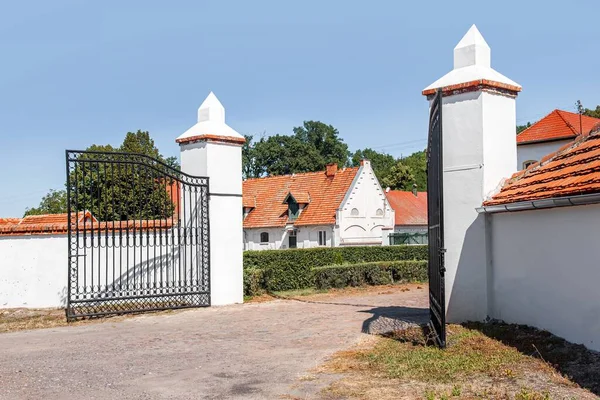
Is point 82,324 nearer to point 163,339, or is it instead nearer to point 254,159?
point 163,339

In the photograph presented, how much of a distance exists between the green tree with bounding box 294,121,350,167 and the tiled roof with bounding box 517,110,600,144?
4745cm

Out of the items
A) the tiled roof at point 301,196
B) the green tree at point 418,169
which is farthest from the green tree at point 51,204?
the green tree at point 418,169

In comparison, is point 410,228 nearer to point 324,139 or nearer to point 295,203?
point 295,203

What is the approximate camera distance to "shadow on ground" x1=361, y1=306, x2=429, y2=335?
10.7 metres

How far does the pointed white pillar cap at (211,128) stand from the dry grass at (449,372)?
8001 mm

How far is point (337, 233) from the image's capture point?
132 feet

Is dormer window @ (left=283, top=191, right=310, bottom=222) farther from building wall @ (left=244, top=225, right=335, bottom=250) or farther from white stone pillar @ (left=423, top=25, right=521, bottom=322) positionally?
white stone pillar @ (left=423, top=25, right=521, bottom=322)

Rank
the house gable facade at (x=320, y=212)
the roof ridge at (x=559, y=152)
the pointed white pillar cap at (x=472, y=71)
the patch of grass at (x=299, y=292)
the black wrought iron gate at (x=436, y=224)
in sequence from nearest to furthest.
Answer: the black wrought iron gate at (x=436, y=224) < the roof ridge at (x=559, y=152) < the pointed white pillar cap at (x=472, y=71) < the patch of grass at (x=299, y=292) < the house gable facade at (x=320, y=212)

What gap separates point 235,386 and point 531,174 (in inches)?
242

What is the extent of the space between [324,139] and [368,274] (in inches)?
2339

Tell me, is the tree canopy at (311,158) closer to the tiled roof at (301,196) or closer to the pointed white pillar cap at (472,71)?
the tiled roof at (301,196)

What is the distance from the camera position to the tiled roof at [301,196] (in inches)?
1624

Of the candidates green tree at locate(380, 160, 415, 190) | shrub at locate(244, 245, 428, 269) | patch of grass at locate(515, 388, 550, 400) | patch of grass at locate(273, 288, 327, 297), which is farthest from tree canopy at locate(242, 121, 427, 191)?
patch of grass at locate(515, 388, 550, 400)

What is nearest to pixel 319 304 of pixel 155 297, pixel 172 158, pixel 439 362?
pixel 155 297
